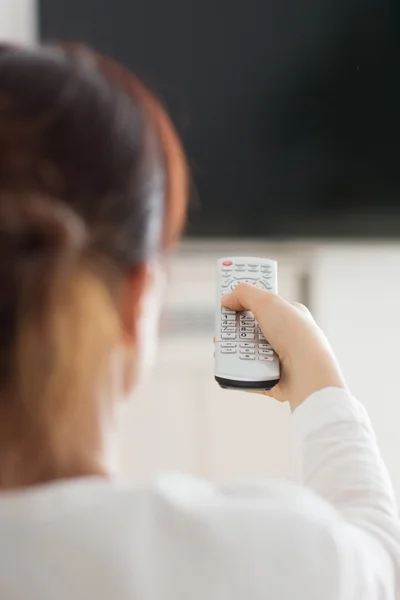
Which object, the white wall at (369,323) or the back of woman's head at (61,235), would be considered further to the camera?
the white wall at (369,323)

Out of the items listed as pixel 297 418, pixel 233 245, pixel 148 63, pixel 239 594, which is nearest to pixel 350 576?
pixel 239 594

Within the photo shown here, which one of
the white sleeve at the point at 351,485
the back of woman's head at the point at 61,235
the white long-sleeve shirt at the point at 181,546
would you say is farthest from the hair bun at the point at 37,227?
the white sleeve at the point at 351,485

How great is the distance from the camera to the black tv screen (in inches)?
56.4

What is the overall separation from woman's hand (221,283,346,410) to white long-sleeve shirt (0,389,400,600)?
6.7 inches

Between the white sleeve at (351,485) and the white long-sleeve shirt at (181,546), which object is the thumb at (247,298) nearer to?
the white sleeve at (351,485)

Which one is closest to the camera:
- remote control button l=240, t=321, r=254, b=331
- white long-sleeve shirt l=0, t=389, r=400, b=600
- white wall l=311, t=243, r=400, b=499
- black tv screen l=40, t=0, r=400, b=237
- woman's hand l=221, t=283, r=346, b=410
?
white long-sleeve shirt l=0, t=389, r=400, b=600

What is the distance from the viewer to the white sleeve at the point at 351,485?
21.4 inches

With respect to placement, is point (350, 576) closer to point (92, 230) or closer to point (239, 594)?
point (239, 594)

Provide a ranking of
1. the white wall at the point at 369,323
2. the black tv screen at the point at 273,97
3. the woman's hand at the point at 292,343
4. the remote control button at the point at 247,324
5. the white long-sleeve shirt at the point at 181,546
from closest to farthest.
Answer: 1. the white long-sleeve shirt at the point at 181,546
2. the woman's hand at the point at 292,343
3. the remote control button at the point at 247,324
4. the black tv screen at the point at 273,97
5. the white wall at the point at 369,323

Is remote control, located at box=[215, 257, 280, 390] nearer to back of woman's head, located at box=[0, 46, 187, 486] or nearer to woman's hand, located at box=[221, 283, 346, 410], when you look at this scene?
woman's hand, located at box=[221, 283, 346, 410]

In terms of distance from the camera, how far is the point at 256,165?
4.85ft

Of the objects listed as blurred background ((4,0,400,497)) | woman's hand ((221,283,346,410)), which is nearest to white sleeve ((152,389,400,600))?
woman's hand ((221,283,346,410))

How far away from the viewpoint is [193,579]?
0.50 meters

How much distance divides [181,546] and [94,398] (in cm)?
12
